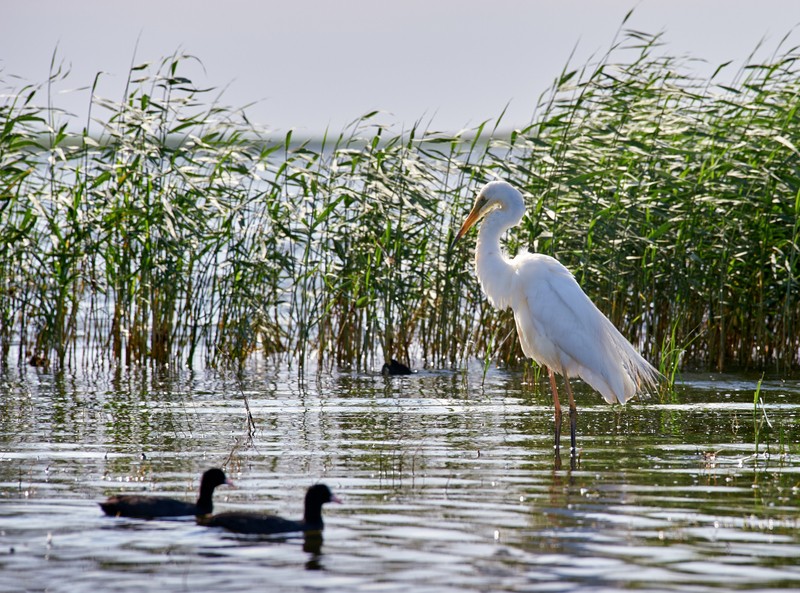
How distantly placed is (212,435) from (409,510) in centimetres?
292

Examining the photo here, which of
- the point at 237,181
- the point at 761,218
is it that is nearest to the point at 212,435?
the point at 237,181

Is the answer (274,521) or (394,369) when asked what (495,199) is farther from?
(274,521)

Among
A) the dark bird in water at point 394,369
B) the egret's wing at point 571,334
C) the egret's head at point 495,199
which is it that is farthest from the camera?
the dark bird in water at point 394,369

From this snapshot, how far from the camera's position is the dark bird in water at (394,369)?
12.5m

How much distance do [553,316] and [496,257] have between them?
0.71 metres

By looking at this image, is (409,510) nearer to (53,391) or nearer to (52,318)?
(53,391)

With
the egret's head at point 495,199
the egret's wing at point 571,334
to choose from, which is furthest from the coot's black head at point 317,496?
the egret's head at point 495,199

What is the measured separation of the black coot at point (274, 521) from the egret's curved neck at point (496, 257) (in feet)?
13.6

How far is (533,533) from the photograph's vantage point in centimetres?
572

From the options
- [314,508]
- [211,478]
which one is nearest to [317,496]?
[314,508]

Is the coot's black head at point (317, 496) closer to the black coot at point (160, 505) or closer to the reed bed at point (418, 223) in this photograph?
the black coot at point (160, 505)

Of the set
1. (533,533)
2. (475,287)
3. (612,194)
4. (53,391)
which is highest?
(612,194)

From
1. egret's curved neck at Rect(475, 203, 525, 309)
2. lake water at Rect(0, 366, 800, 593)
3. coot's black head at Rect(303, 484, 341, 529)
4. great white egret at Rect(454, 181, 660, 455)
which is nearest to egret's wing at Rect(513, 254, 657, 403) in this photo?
great white egret at Rect(454, 181, 660, 455)

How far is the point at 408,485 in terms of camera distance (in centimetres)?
686
